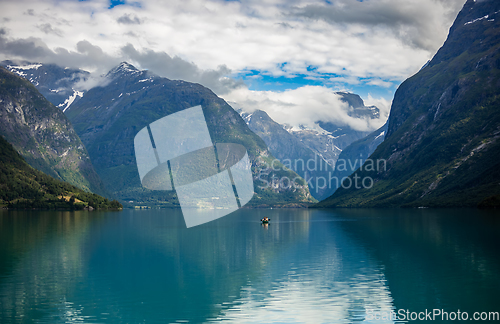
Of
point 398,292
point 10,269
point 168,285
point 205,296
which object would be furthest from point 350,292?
point 10,269

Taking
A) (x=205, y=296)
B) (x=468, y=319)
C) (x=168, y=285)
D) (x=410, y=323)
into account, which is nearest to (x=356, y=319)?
(x=410, y=323)

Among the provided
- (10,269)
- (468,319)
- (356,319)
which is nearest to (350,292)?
(356,319)

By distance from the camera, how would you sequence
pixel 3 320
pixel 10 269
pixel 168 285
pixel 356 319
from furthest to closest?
1. pixel 10 269
2. pixel 168 285
3. pixel 356 319
4. pixel 3 320

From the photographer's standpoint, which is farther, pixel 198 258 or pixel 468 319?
pixel 198 258

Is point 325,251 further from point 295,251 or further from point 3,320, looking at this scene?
point 3,320

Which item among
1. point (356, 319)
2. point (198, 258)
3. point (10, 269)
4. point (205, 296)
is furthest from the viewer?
point (198, 258)

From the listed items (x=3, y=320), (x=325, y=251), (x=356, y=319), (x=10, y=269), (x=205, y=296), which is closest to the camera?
(x=3, y=320)

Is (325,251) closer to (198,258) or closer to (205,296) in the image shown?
(198,258)

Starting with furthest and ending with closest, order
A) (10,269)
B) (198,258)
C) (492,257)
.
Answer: (198,258)
(492,257)
(10,269)

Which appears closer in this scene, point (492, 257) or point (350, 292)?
point (350, 292)
